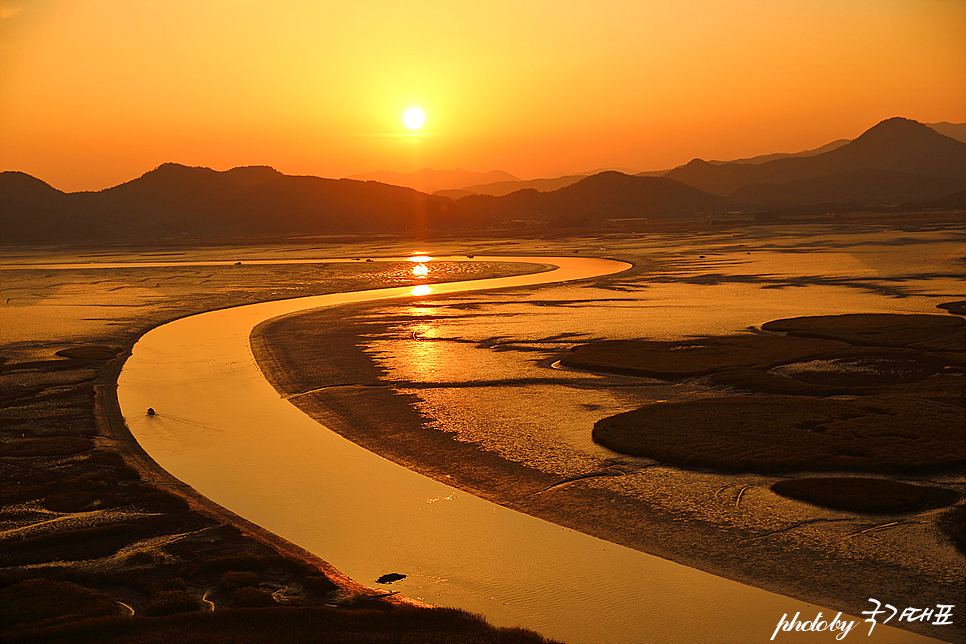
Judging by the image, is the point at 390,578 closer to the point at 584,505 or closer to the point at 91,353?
the point at 584,505

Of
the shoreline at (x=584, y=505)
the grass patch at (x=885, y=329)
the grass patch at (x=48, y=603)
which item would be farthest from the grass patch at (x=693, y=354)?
the grass patch at (x=48, y=603)

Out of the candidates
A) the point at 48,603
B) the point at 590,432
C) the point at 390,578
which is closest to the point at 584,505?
the point at 390,578

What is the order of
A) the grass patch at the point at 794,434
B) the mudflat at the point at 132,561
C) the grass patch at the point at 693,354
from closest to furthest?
the mudflat at the point at 132,561 < the grass patch at the point at 794,434 < the grass patch at the point at 693,354

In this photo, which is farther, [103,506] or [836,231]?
[836,231]

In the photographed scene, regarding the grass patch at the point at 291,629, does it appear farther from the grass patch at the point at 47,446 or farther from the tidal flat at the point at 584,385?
the grass patch at the point at 47,446

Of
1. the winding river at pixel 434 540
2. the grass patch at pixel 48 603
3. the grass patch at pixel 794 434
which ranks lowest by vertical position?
the winding river at pixel 434 540

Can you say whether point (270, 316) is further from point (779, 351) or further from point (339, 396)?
point (779, 351)

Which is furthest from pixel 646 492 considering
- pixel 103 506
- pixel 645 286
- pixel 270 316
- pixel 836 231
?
pixel 836 231
